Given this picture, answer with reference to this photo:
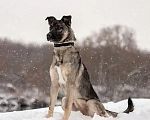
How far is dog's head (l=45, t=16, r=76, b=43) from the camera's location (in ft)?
13.0

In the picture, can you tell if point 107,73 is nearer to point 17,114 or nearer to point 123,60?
point 123,60

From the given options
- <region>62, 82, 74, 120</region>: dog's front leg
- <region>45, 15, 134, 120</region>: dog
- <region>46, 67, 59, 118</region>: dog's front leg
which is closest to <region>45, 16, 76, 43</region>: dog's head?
<region>45, 15, 134, 120</region>: dog

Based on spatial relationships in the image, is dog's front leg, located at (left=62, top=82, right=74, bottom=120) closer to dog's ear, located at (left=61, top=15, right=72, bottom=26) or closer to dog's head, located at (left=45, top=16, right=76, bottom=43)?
dog's head, located at (left=45, top=16, right=76, bottom=43)

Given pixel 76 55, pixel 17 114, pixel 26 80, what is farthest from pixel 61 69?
pixel 26 80

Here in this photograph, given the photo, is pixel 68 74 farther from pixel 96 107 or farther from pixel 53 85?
pixel 96 107

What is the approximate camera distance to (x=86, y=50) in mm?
30031

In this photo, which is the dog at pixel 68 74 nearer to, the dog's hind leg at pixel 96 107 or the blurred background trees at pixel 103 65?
the dog's hind leg at pixel 96 107

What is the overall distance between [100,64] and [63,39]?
2758 centimetres

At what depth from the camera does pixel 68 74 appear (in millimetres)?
3947

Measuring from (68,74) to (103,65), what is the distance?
2773 centimetres

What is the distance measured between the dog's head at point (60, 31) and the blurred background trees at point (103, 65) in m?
23.3

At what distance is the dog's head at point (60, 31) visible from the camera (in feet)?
13.0

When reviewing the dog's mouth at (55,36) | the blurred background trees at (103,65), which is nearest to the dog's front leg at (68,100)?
the dog's mouth at (55,36)

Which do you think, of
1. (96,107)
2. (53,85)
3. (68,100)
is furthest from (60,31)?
(96,107)
